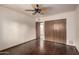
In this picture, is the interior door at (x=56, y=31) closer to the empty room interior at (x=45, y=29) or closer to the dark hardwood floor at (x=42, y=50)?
the empty room interior at (x=45, y=29)

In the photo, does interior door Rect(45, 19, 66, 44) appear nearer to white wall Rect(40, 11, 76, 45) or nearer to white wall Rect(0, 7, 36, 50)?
white wall Rect(40, 11, 76, 45)

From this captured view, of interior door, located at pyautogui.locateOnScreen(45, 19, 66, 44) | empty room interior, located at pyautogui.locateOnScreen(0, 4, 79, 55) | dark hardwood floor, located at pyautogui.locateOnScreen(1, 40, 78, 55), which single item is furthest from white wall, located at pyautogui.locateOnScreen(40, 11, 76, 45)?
dark hardwood floor, located at pyautogui.locateOnScreen(1, 40, 78, 55)

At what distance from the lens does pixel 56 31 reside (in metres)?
4.88

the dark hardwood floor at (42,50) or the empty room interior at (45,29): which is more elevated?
the empty room interior at (45,29)

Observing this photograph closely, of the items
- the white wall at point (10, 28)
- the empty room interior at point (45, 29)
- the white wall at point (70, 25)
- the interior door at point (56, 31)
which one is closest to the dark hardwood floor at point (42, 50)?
the empty room interior at point (45, 29)

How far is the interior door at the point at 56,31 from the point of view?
14.6 feet

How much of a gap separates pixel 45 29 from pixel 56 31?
0.93m

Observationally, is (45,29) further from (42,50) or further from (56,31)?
(42,50)

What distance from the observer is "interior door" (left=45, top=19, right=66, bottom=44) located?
444 centimetres

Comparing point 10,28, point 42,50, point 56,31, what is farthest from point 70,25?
point 10,28

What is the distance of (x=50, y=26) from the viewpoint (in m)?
5.31

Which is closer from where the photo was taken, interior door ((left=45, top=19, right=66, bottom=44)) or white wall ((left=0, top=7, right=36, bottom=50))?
white wall ((left=0, top=7, right=36, bottom=50))
